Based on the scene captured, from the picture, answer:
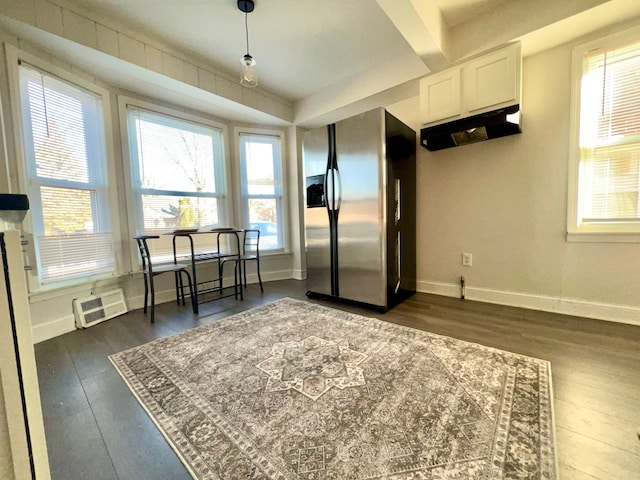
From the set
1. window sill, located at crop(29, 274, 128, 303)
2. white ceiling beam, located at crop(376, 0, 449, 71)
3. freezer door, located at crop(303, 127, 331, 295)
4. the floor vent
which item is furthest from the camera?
freezer door, located at crop(303, 127, 331, 295)

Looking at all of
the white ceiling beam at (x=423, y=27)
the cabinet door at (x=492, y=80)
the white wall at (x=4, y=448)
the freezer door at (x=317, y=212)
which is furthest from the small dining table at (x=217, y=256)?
the cabinet door at (x=492, y=80)

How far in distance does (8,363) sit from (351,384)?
128cm

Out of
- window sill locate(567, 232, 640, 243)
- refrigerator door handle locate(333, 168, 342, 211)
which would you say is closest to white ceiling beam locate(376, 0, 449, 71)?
refrigerator door handle locate(333, 168, 342, 211)

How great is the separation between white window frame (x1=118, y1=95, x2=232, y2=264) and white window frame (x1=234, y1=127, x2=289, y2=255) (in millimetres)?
165

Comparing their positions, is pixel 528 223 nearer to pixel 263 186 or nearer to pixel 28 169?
pixel 263 186

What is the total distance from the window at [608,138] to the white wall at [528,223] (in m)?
0.11

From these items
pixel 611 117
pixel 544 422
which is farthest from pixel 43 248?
pixel 611 117

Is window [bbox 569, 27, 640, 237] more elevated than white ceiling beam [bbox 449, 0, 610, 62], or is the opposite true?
white ceiling beam [bbox 449, 0, 610, 62]

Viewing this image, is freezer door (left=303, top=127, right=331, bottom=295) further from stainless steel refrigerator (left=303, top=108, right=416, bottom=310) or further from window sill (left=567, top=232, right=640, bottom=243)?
window sill (left=567, top=232, right=640, bottom=243)

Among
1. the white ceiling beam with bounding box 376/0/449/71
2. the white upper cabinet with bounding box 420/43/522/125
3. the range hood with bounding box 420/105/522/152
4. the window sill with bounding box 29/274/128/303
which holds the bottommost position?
the window sill with bounding box 29/274/128/303

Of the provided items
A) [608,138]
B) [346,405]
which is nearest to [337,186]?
[346,405]

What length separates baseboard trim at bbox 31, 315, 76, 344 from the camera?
78.7 inches

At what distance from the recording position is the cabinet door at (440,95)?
2324 millimetres

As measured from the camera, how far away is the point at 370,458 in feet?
3.07
